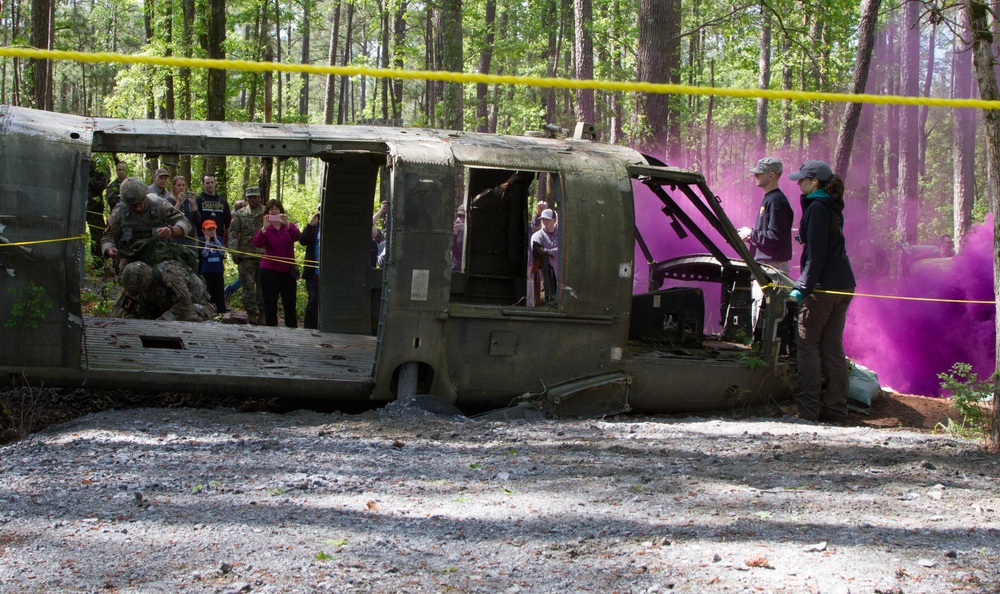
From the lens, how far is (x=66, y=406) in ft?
24.0

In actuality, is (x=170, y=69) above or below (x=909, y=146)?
below

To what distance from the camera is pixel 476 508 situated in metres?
4.59

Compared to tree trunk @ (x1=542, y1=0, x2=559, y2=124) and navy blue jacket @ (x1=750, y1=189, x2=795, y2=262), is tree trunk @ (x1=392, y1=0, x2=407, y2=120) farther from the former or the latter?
navy blue jacket @ (x1=750, y1=189, x2=795, y2=262)

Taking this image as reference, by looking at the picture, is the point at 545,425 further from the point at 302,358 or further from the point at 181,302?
the point at 181,302

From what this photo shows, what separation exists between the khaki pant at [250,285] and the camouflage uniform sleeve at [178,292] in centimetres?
278

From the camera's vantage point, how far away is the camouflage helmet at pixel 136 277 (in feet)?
29.6

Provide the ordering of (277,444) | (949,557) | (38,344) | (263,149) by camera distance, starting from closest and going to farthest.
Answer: (949,557), (277,444), (38,344), (263,149)

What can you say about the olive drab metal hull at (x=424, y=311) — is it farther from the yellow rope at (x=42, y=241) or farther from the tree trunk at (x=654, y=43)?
the tree trunk at (x=654, y=43)

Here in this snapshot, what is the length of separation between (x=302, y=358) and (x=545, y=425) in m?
2.33

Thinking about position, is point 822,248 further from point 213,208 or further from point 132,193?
point 213,208

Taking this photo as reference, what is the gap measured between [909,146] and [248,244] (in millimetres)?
26671

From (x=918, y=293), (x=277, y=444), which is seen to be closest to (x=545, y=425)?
(x=277, y=444)

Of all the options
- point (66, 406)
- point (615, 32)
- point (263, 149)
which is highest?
point (615, 32)

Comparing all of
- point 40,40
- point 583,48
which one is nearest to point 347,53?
point 583,48
